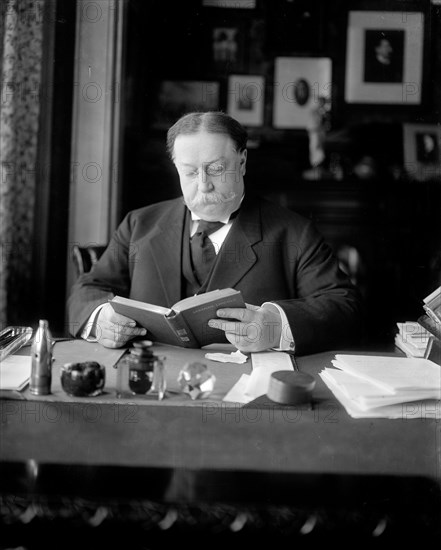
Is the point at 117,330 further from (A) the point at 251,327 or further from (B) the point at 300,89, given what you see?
(B) the point at 300,89

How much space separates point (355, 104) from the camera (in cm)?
497

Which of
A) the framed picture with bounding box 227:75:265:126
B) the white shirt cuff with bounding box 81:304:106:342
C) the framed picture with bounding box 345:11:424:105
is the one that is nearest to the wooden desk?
the white shirt cuff with bounding box 81:304:106:342

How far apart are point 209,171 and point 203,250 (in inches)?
12.4

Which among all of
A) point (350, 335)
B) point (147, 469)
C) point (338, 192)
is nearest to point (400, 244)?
point (338, 192)

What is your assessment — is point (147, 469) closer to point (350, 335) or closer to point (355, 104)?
point (350, 335)

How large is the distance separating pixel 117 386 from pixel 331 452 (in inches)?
22.0

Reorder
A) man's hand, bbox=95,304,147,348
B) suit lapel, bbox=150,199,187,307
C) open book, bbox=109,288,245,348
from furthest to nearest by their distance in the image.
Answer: suit lapel, bbox=150,199,187,307, man's hand, bbox=95,304,147,348, open book, bbox=109,288,245,348

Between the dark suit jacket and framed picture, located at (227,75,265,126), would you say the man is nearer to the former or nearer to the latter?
the dark suit jacket

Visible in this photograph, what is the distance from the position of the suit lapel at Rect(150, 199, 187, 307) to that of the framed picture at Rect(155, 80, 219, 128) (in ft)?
7.06

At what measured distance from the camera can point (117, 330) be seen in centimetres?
212

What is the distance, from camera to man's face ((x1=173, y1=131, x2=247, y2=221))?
2.47m

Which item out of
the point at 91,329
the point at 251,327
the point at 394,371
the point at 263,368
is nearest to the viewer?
the point at 394,371

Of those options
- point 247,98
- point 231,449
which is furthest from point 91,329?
point 247,98

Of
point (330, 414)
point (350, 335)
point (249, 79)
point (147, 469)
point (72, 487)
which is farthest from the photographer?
point (249, 79)
